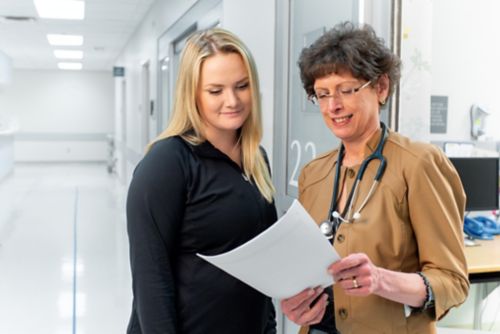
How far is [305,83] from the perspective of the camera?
4.31 feet

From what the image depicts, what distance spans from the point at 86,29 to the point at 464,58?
7321mm

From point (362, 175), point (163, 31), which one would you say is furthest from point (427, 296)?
point (163, 31)

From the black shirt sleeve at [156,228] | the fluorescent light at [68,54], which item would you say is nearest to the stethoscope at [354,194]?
the black shirt sleeve at [156,228]

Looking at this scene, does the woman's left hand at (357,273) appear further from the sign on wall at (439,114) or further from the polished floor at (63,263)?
the polished floor at (63,263)

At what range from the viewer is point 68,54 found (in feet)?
43.3

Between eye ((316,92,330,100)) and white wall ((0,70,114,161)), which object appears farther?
white wall ((0,70,114,161))

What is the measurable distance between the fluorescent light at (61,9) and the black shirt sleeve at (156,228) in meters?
6.25

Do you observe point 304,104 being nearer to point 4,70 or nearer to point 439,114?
point 439,114

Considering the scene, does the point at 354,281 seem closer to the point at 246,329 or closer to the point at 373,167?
the point at 373,167

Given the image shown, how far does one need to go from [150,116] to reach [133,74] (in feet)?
9.09

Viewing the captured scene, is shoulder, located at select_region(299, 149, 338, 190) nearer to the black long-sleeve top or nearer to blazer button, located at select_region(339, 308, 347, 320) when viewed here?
the black long-sleeve top

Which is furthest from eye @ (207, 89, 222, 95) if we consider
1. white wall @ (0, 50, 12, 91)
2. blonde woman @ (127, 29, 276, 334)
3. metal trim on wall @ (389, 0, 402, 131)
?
white wall @ (0, 50, 12, 91)

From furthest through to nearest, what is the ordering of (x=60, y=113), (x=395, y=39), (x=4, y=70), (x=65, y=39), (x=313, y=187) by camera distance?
(x=60, y=113), (x=4, y=70), (x=65, y=39), (x=395, y=39), (x=313, y=187)

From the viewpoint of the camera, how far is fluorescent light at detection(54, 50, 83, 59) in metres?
12.6
